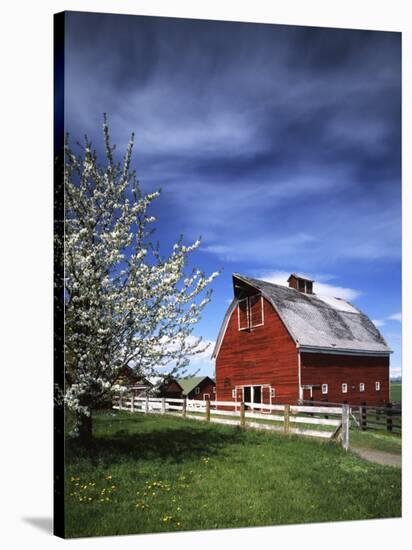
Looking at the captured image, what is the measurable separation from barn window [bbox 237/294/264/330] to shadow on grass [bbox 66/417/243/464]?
3.97 ft

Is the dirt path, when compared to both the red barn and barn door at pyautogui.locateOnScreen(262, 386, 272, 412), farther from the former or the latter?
barn door at pyautogui.locateOnScreen(262, 386, 272, 412)

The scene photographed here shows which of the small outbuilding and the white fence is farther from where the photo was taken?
the white fence

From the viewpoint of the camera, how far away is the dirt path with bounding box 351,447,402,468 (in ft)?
33.1

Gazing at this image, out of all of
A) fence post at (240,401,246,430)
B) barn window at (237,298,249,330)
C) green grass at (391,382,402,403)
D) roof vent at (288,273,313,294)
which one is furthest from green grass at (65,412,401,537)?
roof vent at (288,273,313,294)

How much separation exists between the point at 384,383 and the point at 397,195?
7.23 ft

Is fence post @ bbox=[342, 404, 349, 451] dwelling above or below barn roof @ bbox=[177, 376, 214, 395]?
below

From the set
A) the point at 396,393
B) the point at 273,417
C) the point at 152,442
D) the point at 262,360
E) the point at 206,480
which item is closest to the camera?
the point at 206,480

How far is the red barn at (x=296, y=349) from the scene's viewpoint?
9.95 m

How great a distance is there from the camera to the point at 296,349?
10250mm

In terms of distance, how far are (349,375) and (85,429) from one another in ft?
11.0

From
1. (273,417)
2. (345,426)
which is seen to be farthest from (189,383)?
(345,426)

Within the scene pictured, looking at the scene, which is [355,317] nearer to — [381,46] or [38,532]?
[381,46]

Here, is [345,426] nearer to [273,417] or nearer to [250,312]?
[273,417]

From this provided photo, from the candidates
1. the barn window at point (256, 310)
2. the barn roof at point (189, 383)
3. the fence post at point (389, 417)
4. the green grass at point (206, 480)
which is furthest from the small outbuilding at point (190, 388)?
the fence post at point (389, 417)
